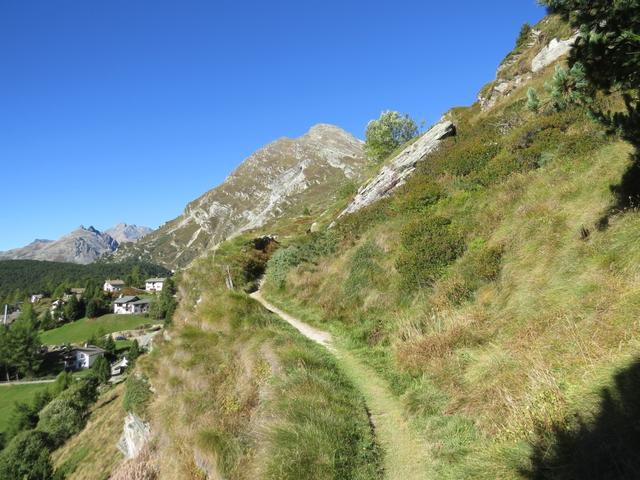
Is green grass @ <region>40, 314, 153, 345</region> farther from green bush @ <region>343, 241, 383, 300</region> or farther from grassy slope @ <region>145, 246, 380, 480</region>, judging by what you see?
green bush @ <region>343, 241, 383, 300</region>

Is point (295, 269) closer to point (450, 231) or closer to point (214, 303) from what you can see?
point (214, 303)

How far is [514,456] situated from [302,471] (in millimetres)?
3163

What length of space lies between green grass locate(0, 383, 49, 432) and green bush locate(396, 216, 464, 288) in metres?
70.3

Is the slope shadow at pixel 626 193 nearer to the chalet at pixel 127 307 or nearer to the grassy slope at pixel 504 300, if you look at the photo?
the grassy slope at pixel 504 300

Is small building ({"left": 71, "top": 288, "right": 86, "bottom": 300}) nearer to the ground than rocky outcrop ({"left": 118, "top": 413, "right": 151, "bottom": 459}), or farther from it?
farther from it

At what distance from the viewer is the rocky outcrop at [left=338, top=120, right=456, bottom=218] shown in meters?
27.2

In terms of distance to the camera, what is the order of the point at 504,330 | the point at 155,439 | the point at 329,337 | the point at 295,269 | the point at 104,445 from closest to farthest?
the point at 504,330 → the point at 155,439 → the point at 329,337 → the point at 295,269 → the point at 104,445

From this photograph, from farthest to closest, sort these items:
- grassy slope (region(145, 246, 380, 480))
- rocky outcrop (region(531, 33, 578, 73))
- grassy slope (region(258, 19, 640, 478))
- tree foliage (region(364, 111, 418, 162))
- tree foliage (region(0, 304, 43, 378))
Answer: tree foliage (region(0, 304, 43, 378)), tree foliage (region(364, 111, 418, 162)), rocky outcrop (region(531, 33, 578, 73)), grassy slope (region(145, 246, 380, 480)), grassy slope (region(258, 19, 640, 478))

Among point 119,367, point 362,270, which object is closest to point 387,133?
point 362,270

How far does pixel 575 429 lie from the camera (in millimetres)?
4750

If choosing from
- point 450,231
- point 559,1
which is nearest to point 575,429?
point 559,1

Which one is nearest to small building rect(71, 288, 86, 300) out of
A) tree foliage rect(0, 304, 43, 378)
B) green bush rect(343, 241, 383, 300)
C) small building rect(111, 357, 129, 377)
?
tree foliage rect(0, 304, 43, 378)

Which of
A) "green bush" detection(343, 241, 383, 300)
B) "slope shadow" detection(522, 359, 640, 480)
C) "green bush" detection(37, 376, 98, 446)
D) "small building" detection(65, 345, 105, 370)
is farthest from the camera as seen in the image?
"small building" detection(65, 345, 105, 370)

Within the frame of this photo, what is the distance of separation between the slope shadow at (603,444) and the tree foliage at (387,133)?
2286 inches
